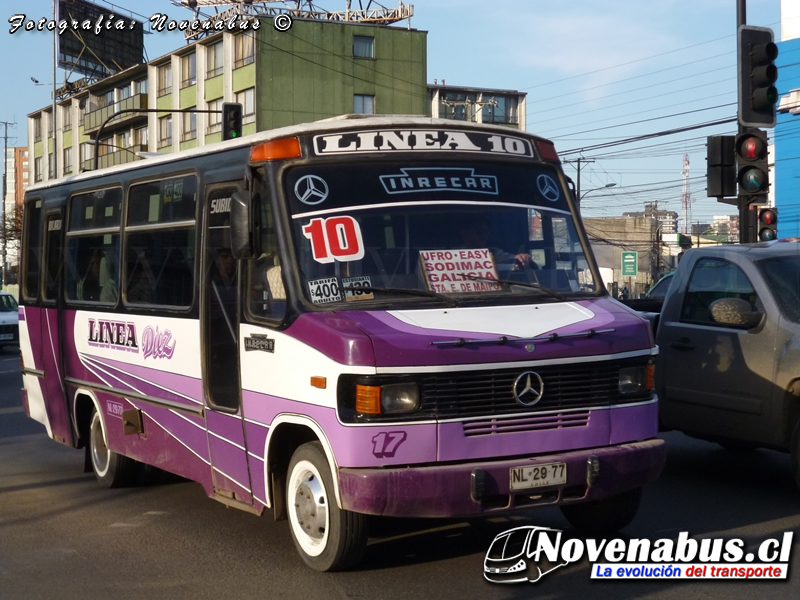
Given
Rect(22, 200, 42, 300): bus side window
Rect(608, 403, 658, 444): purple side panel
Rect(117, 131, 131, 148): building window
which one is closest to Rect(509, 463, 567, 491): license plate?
Rect(608, 403, 658, 444): purple side panel

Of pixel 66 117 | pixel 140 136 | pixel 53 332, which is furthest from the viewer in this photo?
pixel 66 117

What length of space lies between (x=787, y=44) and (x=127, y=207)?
31377 millimetres

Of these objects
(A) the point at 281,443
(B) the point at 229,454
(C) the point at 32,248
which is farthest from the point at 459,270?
Result: (C) the point at 32,248

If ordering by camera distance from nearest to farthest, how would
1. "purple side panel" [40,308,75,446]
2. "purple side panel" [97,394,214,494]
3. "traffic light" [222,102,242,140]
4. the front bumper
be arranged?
the front bumper → "purple side panel" [97,394,214,494] → "purple side panel" [40,308,75,446] → "traffic light" [222,102,242,140]

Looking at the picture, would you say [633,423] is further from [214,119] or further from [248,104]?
[214,119]

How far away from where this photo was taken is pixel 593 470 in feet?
20.3

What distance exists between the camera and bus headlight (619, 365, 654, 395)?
6.49 meters

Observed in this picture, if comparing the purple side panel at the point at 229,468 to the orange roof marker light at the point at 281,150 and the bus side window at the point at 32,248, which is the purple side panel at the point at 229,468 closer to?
the orange roof marker light at the point at 281,150

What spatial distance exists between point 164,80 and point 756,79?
5506 cm

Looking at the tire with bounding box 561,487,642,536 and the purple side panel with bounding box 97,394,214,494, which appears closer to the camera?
the tire with bounding box 561,487,642,536

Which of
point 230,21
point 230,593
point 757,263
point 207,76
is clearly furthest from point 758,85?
point 207,76

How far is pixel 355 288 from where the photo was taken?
21.0 ft

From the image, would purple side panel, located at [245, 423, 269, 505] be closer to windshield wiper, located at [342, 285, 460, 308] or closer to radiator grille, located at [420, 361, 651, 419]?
windshield wiper, located at [342, 285, 460, 308]

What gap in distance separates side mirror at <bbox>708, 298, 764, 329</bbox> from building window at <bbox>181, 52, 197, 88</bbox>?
179ft
